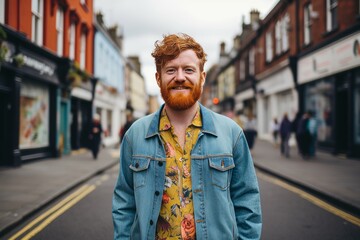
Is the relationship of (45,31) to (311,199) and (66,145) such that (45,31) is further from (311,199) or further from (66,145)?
(311,199)

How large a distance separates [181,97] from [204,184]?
0.47 meters

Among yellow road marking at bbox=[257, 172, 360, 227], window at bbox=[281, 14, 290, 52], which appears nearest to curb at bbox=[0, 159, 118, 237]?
yellow road marking at bbox=[257, 172, 360, 227]

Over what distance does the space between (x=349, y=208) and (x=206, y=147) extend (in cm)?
506

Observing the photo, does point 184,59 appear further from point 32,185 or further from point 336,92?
point 336,92

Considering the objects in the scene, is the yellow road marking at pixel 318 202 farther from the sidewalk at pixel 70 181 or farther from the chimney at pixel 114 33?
the chimney at pixel 114 33

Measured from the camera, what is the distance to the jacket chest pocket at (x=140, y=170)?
1938 millimetres

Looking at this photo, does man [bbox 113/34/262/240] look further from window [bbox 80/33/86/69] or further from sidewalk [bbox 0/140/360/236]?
window [bbox 80/33/86/69]

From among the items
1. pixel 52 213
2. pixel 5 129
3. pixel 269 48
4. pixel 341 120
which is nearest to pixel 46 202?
pixel 52 213

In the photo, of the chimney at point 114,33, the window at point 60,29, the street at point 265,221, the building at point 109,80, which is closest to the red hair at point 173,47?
the street at point 265,221

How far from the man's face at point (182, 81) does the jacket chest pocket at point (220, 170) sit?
324 mm

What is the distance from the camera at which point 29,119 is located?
12875mm

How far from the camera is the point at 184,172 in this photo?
193cm

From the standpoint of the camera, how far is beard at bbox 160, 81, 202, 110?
191 centimetres

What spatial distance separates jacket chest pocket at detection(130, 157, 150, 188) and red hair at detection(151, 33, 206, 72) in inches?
20.6
